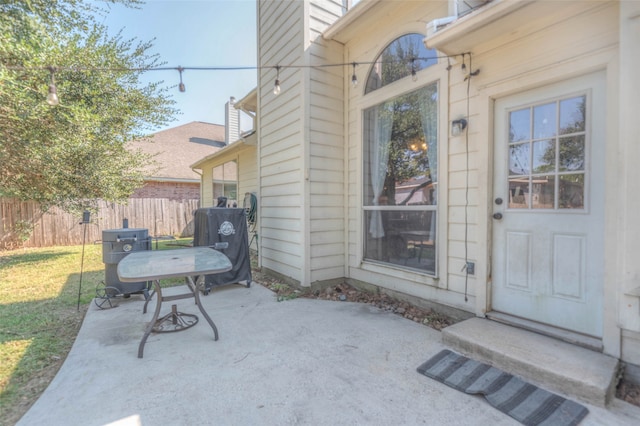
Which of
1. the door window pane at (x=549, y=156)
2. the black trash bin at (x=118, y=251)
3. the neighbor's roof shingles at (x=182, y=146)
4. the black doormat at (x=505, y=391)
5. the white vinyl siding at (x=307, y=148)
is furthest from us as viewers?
the neighbor's roof shingles at (x=182, y=146)

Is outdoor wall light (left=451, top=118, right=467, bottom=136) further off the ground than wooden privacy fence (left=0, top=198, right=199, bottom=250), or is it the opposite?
outdoor wall light (left=451, top=118, right=467, bottom=136)

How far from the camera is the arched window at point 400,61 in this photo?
3327mm

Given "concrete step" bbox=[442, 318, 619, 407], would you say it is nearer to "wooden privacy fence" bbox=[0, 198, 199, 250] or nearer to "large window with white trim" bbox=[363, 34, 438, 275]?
"large window with white trim" bbox=[363, 34, 438, 275]

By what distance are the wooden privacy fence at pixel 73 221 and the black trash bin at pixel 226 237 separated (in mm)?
4238

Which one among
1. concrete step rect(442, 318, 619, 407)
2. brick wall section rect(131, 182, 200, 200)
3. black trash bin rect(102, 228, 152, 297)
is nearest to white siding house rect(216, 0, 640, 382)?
concrete step rect(442, 318, 619, 407)

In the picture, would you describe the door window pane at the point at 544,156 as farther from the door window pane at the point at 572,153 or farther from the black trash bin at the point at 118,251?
the black trash bin at the point at 118,251

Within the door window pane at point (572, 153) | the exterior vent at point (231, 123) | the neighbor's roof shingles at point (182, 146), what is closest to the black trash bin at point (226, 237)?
the door window pane at point (572, 153)

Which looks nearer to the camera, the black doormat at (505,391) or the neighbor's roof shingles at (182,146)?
the black doormat at (505,391)

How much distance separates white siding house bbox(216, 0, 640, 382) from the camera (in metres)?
2.07

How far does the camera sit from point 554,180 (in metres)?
2.42

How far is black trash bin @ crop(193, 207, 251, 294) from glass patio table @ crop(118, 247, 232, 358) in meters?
0.89

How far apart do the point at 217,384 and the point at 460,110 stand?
319 centimetres

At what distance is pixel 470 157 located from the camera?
2879 millimetres

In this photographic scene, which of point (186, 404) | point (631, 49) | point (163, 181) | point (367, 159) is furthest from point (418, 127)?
point (163, 181)
